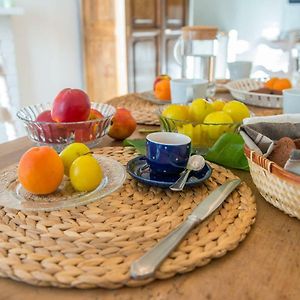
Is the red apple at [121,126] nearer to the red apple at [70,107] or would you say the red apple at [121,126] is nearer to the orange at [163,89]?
the red apple at [70,107]

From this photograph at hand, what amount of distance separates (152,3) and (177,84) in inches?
85.1

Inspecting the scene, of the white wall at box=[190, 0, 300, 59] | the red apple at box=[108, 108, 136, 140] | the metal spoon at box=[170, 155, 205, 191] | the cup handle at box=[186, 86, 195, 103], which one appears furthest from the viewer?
the white wall at box=[190, 0, 300, 59]

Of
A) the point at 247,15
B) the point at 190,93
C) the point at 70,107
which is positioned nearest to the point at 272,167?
the point at 70,107

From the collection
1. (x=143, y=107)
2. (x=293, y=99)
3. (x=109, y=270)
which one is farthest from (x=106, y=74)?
(x=109, y=270)

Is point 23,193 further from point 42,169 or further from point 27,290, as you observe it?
point 27,290

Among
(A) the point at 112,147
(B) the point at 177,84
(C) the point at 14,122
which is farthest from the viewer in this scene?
(C) the point at 14,122

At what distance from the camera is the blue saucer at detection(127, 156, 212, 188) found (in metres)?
0.64

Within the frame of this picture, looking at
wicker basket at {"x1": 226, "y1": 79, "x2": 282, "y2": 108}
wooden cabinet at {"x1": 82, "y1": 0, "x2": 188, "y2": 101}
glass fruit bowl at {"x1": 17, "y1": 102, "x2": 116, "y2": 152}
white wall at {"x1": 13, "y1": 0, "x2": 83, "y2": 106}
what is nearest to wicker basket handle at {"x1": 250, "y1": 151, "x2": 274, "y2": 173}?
glass fruit bowl at {"x1": 17, "y1": 102, "x2": 116, "y2": 152}

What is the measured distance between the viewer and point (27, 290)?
43 centimetres

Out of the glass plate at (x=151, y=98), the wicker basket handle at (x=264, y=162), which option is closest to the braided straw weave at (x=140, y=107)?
the glass plate at (x=151, y=98)

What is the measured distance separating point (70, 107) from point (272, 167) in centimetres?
46

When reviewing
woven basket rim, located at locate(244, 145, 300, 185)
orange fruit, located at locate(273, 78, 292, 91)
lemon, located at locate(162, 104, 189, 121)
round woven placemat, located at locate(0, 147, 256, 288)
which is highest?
woven basket rim, located at locate(244, 145, 300, 185)

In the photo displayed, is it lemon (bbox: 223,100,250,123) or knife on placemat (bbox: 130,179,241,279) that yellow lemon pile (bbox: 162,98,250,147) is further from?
knife on placemat (bbox: 130,179,241,279)

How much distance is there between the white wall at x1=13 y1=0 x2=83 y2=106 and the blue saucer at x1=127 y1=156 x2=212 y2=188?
6.48 ft
